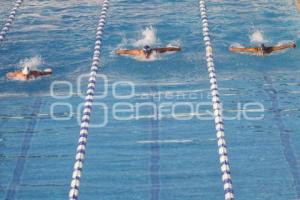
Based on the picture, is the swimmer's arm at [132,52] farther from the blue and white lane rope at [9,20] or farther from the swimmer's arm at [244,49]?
the blue and white lane rope at [9,20]

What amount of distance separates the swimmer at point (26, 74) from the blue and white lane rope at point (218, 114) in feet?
7.81

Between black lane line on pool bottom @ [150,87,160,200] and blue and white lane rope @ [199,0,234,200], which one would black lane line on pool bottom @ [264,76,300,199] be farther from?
black lane line on pool bottom @ [150,87,160,200]

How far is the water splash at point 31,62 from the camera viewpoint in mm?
9445

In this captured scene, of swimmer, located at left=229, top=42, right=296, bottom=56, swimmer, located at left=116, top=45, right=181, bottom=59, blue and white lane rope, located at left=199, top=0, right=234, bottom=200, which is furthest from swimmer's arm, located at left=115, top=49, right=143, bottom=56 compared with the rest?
swimmer, located at left=229, top=42, right=296, bottom=56

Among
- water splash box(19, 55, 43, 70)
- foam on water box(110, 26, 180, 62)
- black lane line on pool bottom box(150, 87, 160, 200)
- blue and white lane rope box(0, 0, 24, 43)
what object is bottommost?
black lane line on pool bottom box(150, 87, 160, 200)

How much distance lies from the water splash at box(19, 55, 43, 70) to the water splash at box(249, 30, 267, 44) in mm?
3411

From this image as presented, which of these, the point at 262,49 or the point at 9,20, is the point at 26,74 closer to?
the point at 9,20

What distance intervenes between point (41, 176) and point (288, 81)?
3885 mm

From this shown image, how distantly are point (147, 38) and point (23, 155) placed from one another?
347cm

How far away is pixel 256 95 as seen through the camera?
27.9 feet

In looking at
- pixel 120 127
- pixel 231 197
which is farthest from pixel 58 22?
pixel 231 197

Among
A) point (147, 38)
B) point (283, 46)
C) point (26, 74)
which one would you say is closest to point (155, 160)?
point (26, 74)

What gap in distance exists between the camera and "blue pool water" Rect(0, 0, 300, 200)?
273 inches

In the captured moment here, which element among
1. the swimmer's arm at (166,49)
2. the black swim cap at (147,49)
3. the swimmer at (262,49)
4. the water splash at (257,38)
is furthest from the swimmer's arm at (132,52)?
the water splash at (257,38)
